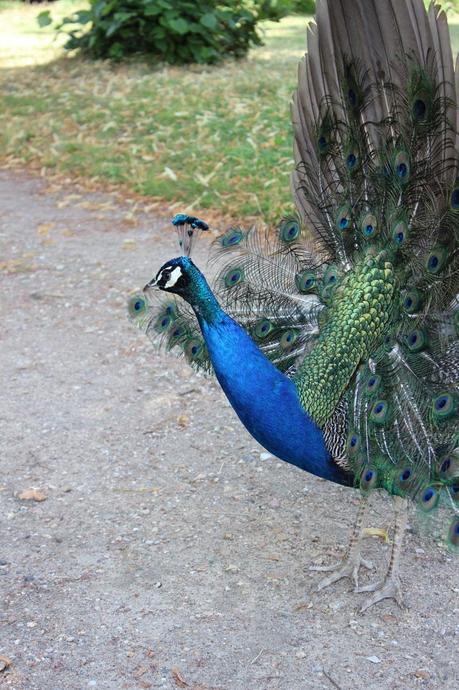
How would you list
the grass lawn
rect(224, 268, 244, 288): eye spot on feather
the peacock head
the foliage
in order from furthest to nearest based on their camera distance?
1. the foliage
2. the grass lawn
3. rect(224, 268, 244, 288): eye spot on feather
4. the peacock head

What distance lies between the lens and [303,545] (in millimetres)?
3758

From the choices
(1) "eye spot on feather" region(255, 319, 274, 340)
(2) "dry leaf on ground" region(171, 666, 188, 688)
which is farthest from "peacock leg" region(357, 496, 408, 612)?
(1) "eye spot on feather" region(255, 319, 274, 340)

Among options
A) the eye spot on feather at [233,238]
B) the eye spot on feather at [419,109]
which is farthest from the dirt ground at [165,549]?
the eye spot on feather at [419,109]

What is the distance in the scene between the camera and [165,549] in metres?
3.72

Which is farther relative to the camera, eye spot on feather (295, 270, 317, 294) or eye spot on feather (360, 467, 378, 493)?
eye spot on feather (295, 270, 317, 294)

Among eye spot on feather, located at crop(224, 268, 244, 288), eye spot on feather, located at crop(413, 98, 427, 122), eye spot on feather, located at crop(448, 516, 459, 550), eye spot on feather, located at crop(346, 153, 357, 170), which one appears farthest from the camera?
eye spot on feather, located at crop(224, 268, 244, 288)

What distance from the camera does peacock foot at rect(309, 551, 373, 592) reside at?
352 cm

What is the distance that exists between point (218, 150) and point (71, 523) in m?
5.04

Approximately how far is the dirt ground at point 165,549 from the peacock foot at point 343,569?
4 cm

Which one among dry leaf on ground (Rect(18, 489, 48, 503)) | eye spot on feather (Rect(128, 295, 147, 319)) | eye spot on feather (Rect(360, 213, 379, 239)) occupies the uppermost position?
eye spot on feather (Rect(360, 213, 379, 239))

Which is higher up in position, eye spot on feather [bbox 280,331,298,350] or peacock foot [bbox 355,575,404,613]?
eye spot on feather [bbox 280,331,298,350]

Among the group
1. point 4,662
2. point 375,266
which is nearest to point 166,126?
point 375,266

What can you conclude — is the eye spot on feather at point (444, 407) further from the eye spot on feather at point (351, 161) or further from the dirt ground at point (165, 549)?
the eye spot on feather at point (351, 161)

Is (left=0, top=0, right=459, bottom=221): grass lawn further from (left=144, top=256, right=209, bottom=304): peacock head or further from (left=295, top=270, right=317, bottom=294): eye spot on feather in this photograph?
(left=144, top=256, right=209, bottom=304): peacock head
